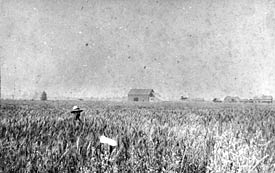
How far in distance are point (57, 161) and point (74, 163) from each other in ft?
0.55

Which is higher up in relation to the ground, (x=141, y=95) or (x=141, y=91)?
(x=141, y=91)

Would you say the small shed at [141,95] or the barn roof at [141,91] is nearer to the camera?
the small shed at [141,95]

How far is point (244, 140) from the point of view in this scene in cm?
401

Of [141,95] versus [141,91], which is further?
[141,91]

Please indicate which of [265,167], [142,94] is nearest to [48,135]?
[265,167]

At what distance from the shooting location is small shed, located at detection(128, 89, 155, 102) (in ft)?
271

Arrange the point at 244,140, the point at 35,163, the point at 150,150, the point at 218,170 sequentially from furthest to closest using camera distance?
the point at 244,140
the point at 150,150
the point at 218,170
the point at 35,163

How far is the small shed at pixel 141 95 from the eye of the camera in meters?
82.6

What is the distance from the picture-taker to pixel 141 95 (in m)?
83.6

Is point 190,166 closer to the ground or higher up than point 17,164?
closer to the ground

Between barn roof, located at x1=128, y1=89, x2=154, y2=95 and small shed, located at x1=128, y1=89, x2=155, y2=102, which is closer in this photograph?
small shed, located at x1=128, y1=89, x2=155, y2=102

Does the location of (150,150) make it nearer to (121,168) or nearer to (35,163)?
(121,168)

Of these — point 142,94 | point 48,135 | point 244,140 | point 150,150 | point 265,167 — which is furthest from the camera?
point 142,94

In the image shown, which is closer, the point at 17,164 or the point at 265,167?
the point at 17,164
